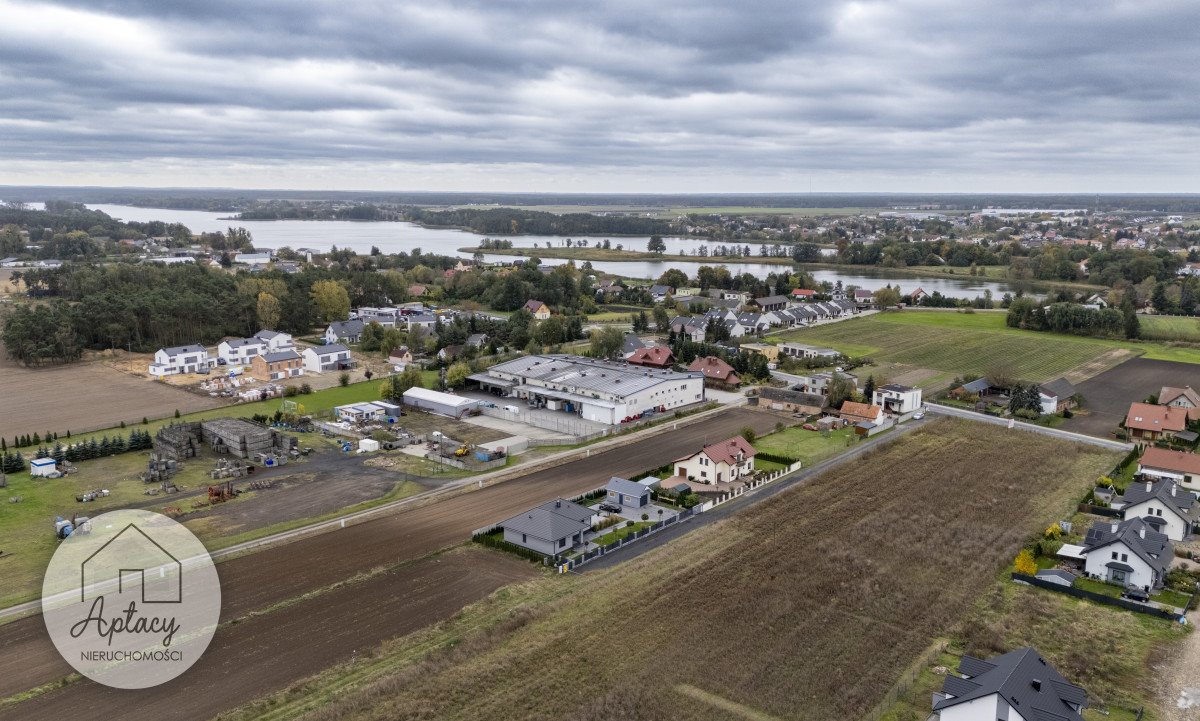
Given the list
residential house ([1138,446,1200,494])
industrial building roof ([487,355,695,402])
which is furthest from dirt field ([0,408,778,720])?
residential house ([1138,446,1200,494])

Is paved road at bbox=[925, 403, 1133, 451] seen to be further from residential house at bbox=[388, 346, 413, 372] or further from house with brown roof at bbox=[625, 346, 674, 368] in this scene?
residential house at bbox=[388, 346, 413, 372]

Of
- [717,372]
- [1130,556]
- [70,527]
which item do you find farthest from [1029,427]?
[70,527]

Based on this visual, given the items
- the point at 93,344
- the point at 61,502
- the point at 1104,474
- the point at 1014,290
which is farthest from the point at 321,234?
the point at 1104,474

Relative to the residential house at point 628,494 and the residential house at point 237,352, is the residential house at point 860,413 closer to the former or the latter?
the residential house at point 628,494

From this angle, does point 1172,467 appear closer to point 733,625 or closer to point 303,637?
point 733,625

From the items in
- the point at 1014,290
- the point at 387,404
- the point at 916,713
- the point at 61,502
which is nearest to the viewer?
the point at 916,713

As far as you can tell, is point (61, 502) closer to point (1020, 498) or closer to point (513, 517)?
point (513, 517)
